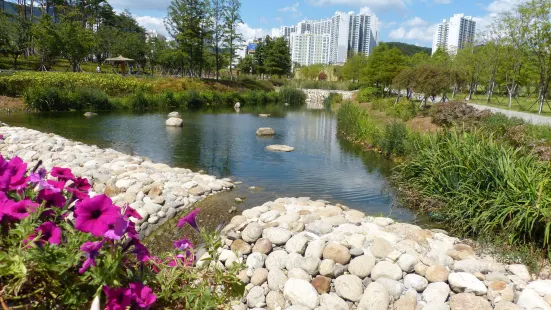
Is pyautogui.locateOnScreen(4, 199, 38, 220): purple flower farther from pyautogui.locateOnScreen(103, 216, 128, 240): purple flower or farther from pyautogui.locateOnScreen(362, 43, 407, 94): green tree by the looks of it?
pyautogui.locateOnScreen(362, 43, 407, 94): green tree

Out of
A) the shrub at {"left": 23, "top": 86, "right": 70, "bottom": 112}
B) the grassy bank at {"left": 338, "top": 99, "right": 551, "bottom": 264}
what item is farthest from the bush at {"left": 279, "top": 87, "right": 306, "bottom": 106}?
the grassy bank at {"left": 338, "top": 99, "right": 551, "bottom": 264}

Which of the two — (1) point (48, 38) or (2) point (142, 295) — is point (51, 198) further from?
(1) point (48, 38)

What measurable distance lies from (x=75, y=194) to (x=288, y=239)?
3.15 m

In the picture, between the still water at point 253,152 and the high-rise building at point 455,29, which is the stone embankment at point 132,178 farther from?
the high-rise building at point 455,29

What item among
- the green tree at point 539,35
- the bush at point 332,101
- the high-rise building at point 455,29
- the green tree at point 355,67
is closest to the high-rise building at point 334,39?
the high-rise building at point 455,29

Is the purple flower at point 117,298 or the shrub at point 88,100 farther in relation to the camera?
the shrub at point 88,100

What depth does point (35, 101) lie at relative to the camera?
18.2 meters

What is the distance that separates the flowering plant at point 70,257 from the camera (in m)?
1.32

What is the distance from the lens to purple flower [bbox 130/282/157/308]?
4.43 ft

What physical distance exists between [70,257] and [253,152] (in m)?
11.0

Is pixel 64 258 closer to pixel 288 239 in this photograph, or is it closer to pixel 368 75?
pixel 288 239

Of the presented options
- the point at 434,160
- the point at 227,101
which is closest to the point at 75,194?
the point at 434,160

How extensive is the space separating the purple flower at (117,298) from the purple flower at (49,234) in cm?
26

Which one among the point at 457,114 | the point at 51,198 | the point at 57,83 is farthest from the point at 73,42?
the point at 51,198
